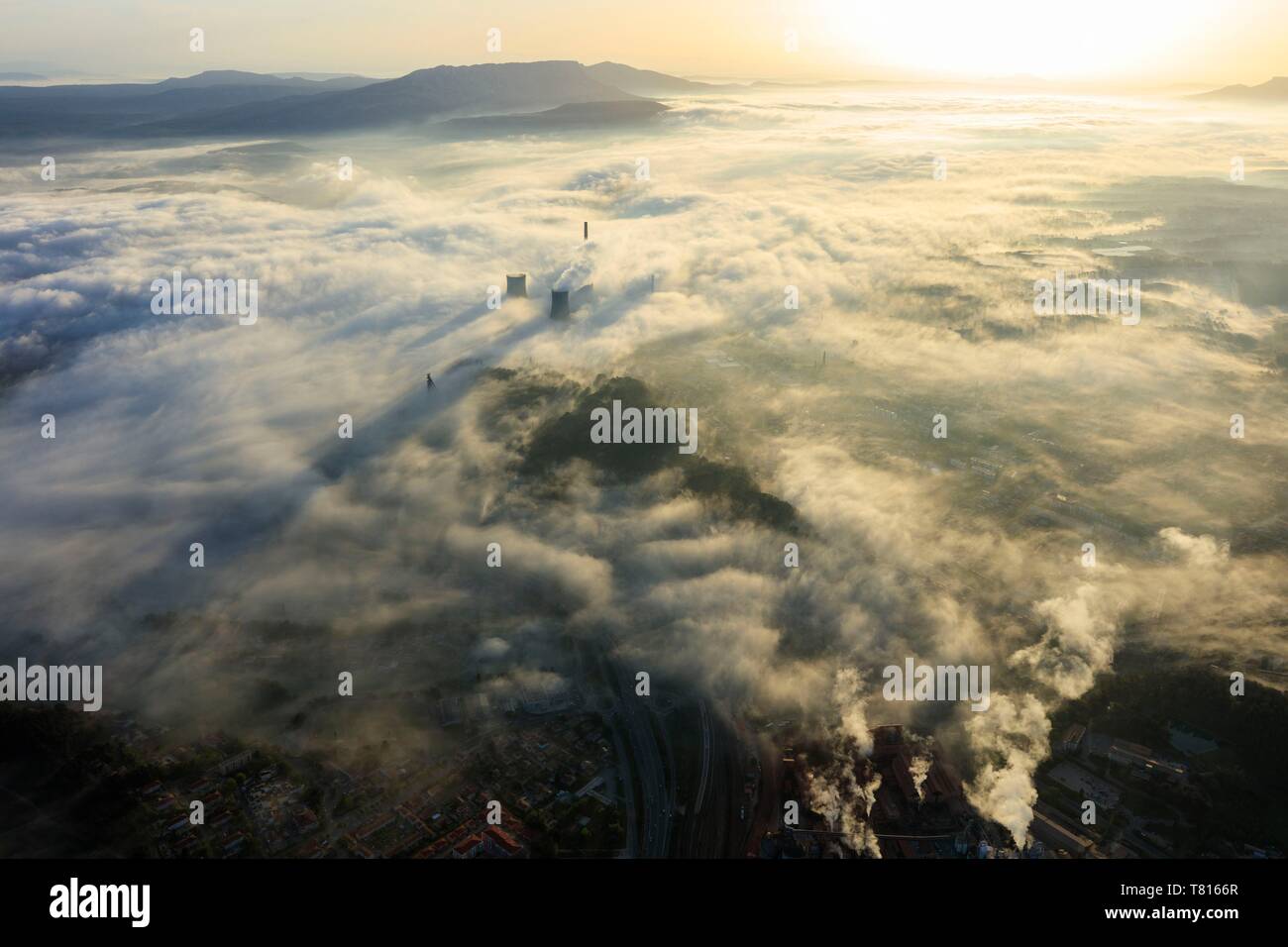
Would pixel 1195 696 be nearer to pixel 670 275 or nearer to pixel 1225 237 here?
pixel 670 275

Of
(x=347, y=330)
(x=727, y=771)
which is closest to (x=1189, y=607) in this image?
(x=727, y=771)

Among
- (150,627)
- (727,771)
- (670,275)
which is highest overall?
(670,275)

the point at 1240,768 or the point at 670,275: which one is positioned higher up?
the point at 670,275

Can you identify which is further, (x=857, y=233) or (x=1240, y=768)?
(x=857, y=233)

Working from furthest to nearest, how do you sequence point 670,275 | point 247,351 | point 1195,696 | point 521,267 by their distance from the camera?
point 521,267, point 670,275, point 247,351, point 1195,696

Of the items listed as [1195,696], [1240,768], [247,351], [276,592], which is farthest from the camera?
[247,351]

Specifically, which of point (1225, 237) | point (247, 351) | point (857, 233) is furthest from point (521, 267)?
point (1225, 237)
